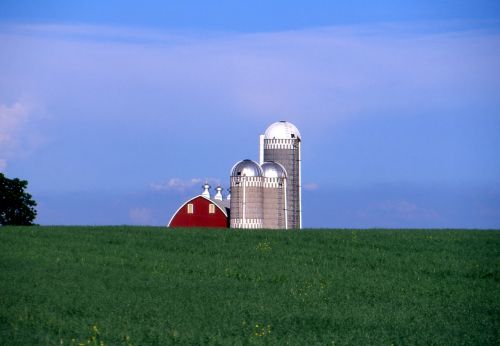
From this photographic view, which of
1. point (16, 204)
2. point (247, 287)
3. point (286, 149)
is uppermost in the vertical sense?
point (286, 149)

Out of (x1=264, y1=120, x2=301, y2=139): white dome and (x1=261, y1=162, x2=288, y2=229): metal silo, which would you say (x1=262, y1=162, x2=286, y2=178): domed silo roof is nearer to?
(x1=261, y1=162, x2=288, y2=229): metal silo

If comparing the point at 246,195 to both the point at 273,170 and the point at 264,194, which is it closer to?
the point at 264,194

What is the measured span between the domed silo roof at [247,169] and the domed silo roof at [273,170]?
33.8 inches

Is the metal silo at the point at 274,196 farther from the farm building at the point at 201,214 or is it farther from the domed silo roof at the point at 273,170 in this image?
the farm building at the point at 201,214

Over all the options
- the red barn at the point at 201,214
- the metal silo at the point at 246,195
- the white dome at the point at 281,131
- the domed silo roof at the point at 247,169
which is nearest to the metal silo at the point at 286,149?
the white dome at the point at 281,131

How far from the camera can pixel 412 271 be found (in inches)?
1262

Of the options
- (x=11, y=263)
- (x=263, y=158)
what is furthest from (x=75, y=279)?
(x=263, y=158)

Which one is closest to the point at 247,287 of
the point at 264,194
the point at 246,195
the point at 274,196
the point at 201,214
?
the point at 246,195

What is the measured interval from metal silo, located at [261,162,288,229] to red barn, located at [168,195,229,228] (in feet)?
11.8

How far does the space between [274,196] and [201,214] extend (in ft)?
20.3

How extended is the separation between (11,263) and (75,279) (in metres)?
3.95

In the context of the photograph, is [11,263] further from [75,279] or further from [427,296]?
[427,296]

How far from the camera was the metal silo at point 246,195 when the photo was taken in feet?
203

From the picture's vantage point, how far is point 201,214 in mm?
66625
